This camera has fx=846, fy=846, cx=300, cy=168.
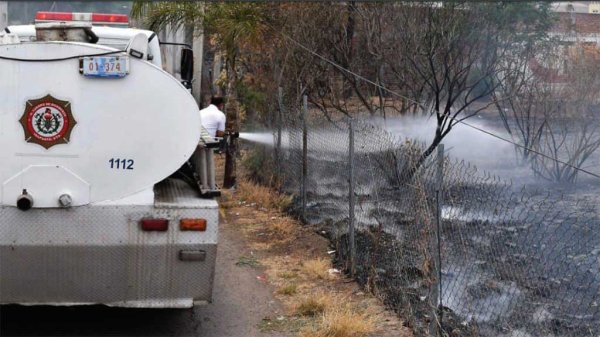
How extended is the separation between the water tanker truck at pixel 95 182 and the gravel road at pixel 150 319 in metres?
0.79

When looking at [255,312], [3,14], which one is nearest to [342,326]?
[255,312]

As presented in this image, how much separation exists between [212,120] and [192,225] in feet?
21.1

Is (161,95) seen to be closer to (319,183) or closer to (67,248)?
(67,248)

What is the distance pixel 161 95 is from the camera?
19.7ft

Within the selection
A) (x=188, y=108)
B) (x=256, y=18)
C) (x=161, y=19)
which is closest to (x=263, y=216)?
(x=256, y=18)

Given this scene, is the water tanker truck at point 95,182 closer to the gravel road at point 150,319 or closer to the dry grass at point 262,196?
the gravel road at point 150,319

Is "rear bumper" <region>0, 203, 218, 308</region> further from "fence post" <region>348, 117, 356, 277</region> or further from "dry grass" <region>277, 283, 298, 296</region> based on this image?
"fence post" <region>348, 117, 356, 277</region>

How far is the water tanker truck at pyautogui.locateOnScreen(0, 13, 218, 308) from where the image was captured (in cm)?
579

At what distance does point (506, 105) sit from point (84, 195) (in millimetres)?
8622

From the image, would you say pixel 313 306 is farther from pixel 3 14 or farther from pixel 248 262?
pixel 3 14

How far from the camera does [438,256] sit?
247 inches

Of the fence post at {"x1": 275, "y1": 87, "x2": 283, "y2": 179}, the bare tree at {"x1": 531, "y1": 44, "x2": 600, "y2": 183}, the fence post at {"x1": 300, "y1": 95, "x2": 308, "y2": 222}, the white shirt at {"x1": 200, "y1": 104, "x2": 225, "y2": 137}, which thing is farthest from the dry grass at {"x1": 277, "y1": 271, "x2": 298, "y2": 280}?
the bare tree at {"x1": 531, "y1": 44, "x2": 600, "y2": 183}

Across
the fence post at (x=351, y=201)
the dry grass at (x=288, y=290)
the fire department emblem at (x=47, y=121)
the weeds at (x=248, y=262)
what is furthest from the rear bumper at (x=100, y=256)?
the weeds at (x=248, y=262)

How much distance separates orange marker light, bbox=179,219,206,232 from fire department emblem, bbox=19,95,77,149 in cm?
100
